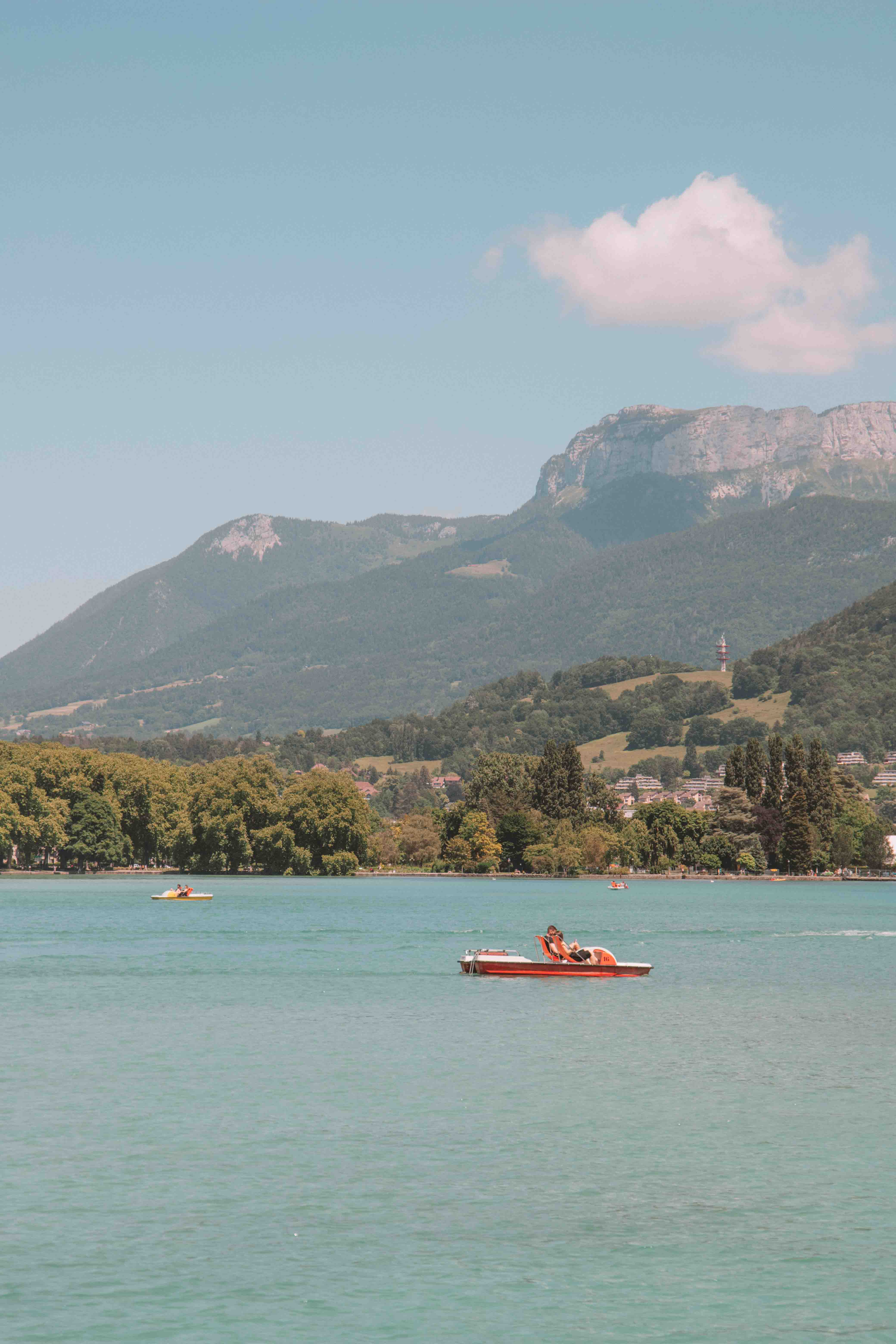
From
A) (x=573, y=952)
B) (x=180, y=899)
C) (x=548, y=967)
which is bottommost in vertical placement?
(x=180, y=899)

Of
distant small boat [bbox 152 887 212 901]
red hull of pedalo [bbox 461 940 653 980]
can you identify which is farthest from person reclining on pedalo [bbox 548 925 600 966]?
distant small boat [bbox 152 887 212 901]

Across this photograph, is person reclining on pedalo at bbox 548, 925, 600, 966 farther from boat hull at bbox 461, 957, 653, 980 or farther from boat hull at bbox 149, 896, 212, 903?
boat hull at bbox 149, 896, 212, 903

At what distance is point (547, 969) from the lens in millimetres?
74625

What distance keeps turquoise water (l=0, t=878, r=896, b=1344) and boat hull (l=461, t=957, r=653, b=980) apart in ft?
2.57

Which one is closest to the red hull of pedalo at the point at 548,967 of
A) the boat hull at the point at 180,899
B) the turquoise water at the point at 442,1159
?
the turquoise water at the point at 442,1159

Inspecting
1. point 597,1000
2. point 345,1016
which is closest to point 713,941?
point 597,1000

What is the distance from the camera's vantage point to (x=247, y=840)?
191000mm

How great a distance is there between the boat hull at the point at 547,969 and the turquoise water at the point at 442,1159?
0.78 meters

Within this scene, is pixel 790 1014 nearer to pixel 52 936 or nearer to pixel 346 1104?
pixel 346 1104

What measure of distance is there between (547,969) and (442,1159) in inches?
Result: 1643

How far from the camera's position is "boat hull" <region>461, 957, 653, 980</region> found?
243 ft

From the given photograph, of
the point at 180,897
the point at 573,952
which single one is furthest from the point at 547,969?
the point at 180,897

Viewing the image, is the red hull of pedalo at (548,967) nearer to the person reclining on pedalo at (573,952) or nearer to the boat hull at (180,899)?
the person reclining on pedalo at (573,952)

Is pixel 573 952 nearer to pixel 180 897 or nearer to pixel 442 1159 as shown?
pixel 442 1159
